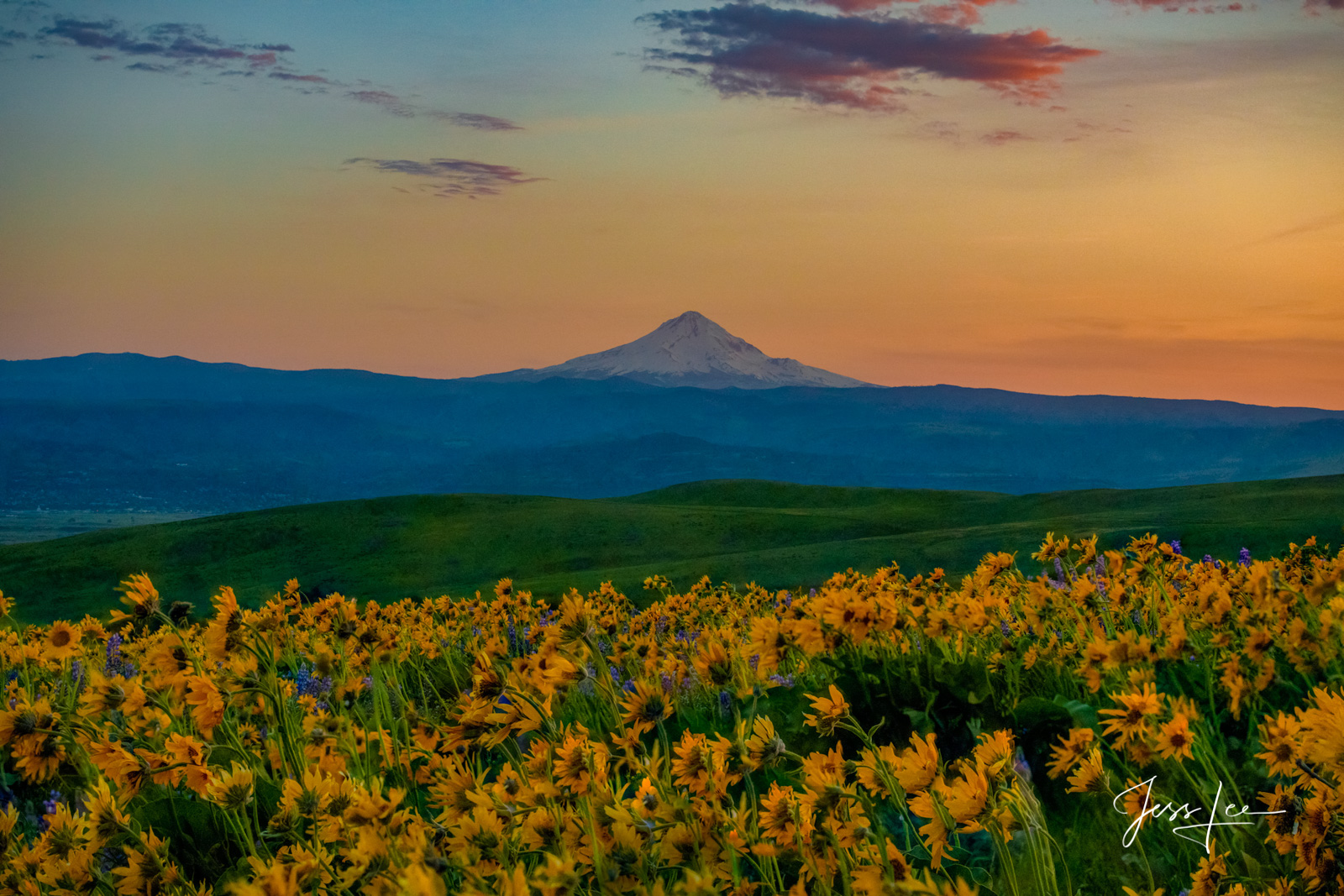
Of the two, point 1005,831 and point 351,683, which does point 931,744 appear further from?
point 351,683

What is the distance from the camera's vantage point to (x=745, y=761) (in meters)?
2.49

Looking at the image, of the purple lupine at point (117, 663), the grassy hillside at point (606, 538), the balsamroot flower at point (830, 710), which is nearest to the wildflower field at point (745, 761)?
the balsamroot flower at point (830, 710)

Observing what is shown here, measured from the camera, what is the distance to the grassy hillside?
4016 centimetres

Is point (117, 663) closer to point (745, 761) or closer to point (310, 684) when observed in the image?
point (310, 684)

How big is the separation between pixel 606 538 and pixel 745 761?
184 ft

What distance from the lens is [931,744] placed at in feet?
7.71

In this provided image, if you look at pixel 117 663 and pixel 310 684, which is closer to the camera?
pixel 310 684
